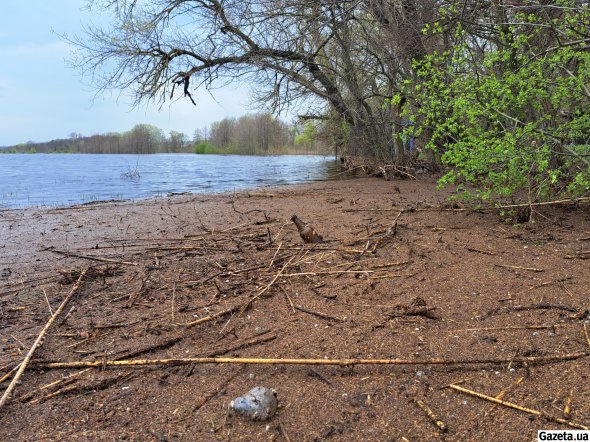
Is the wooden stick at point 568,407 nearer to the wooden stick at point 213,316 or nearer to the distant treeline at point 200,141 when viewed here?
the wooden stick at point 213,316

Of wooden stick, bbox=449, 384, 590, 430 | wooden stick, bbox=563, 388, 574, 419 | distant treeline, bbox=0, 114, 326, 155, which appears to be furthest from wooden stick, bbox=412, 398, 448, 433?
distant treeline, bbox=0, 114, 326, 155

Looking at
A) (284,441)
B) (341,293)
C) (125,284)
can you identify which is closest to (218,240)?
(125,284)

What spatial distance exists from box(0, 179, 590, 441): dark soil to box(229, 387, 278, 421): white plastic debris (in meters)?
0.04

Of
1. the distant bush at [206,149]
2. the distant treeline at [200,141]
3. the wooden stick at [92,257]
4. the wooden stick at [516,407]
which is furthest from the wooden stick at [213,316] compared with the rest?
the distant bush at [206,149]

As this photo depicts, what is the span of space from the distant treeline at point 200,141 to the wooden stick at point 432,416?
172 ft

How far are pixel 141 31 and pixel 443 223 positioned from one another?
12244 millimetres

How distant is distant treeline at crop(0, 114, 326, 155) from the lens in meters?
63.1

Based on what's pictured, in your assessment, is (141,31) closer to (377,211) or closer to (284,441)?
(377,211)

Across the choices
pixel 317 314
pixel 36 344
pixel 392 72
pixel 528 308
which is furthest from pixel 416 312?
pixel 392 72

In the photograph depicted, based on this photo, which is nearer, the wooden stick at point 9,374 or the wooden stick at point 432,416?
the wooden stick at point 432,416

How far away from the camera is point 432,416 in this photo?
202 cm

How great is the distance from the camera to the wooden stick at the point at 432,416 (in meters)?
1.96

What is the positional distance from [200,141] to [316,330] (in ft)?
287

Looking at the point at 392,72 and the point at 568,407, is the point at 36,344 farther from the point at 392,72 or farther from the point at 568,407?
the point at 392,72
